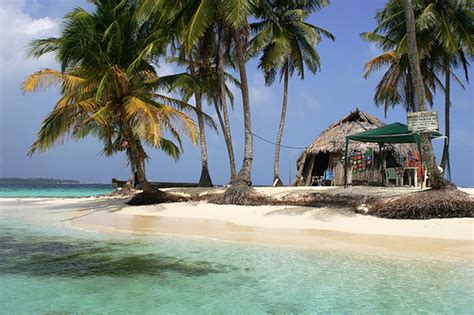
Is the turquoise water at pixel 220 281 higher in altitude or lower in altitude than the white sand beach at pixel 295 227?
lower

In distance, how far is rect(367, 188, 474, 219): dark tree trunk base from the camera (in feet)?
31.9

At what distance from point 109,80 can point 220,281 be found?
10.7 m

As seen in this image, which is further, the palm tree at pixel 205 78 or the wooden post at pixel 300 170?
the wooden post at pixel 300 170

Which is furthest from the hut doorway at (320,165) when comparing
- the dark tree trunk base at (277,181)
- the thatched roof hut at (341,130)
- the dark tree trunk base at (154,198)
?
the dark tree trunk base at (154,198)

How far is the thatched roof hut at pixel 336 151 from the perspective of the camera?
800 inches

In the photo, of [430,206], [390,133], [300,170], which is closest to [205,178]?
[300,170]

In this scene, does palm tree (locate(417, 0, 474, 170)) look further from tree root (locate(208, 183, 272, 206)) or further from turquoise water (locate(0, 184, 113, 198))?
turquoise water (locate(0, 184, 113, 198))

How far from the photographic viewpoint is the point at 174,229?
10.5m

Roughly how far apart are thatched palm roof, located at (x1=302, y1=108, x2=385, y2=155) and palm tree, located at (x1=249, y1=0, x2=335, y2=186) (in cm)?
259

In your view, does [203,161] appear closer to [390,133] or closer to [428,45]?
[390,133]

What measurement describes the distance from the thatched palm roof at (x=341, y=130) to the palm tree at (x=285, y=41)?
259 cm

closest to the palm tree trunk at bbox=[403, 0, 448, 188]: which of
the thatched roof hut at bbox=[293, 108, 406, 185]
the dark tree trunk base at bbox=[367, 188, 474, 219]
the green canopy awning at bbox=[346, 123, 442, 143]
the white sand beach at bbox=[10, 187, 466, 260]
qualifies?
the dark tree trunk base at bbox=[367, 188, 474, 219]

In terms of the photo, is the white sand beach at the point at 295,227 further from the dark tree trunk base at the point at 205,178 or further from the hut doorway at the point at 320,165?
the hut doorway at the point at 320,165

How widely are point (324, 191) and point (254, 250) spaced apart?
735cm
